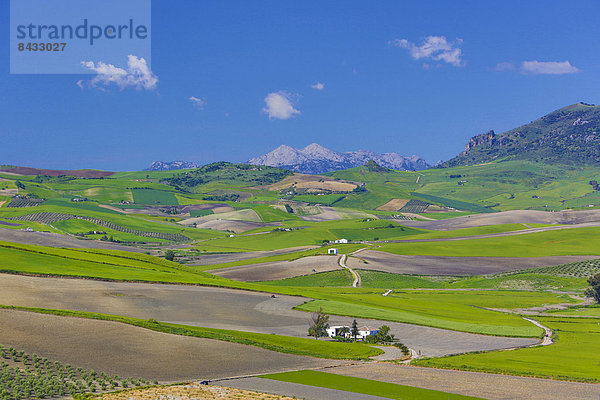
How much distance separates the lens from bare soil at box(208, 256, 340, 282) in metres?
155

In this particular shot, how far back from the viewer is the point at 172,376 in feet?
168

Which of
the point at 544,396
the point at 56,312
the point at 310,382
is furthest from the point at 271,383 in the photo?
the point at 56,312

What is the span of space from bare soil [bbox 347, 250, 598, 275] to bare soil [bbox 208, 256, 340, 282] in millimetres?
8042

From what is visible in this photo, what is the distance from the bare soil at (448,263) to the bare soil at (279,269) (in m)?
8.04

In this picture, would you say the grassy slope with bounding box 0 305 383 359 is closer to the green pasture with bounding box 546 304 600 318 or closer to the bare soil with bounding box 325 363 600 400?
the bare soil with bounding box 325 363 600 400

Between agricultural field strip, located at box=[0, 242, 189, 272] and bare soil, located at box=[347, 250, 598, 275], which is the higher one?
agricultural field strip, located at box=[0, 242, 189, 272]

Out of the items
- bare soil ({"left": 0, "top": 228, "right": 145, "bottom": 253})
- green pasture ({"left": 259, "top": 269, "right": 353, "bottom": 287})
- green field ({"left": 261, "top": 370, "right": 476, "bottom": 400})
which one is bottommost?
green field ({"left": 261, "top": 370, "right": 476, "bottom": 400})

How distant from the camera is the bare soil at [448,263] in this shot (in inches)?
6457

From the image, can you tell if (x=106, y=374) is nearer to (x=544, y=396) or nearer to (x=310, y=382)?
(x=310, y=382)

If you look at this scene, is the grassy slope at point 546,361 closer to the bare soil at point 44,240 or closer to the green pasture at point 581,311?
the green pasture at point 581,311

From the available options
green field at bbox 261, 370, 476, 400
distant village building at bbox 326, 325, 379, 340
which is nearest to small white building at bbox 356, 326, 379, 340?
distant village building at bbox 326, 325, 379, 340

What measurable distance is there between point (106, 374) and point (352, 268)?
383 feet

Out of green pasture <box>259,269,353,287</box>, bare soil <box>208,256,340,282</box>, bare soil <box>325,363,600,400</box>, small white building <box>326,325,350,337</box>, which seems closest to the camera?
bare soil <box>325,363,600,400</box>

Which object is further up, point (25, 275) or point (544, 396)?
point (25, 275)
